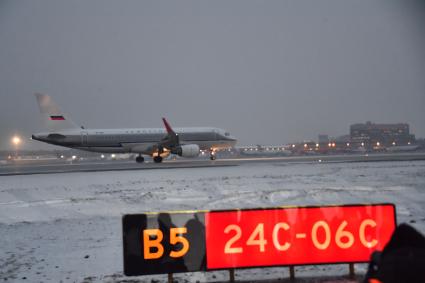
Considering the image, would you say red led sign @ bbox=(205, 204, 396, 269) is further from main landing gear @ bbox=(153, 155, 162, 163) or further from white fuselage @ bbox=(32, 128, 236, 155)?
white fuselage @ bbox=(32, 128, 236, 155)

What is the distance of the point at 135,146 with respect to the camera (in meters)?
41.9

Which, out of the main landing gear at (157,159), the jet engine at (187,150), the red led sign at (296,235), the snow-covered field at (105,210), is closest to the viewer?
the red led sign at (296,235)

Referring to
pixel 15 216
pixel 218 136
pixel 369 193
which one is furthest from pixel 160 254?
pixel 218 136

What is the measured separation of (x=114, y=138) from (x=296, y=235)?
37.1 metres

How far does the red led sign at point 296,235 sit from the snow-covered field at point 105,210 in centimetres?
76

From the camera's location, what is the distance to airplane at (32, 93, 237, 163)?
133ft

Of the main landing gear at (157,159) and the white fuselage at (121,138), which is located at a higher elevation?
the white fuselage at (121,138)

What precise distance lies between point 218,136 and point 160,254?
39080 mm

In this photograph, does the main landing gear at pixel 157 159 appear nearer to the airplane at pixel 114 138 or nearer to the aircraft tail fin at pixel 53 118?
the airplane at pixel 114 138

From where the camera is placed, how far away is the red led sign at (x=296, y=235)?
6.16 m

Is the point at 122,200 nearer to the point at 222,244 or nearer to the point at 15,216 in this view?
the point at 15,216

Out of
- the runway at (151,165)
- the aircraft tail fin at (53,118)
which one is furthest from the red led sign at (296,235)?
the aircraft tail fin at (53,118)

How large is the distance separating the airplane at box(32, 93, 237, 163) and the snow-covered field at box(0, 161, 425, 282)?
18.8 metres

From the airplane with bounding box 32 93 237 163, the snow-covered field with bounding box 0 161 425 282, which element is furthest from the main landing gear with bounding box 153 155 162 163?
the snow-covered field with bounding box 0 161 425 282
